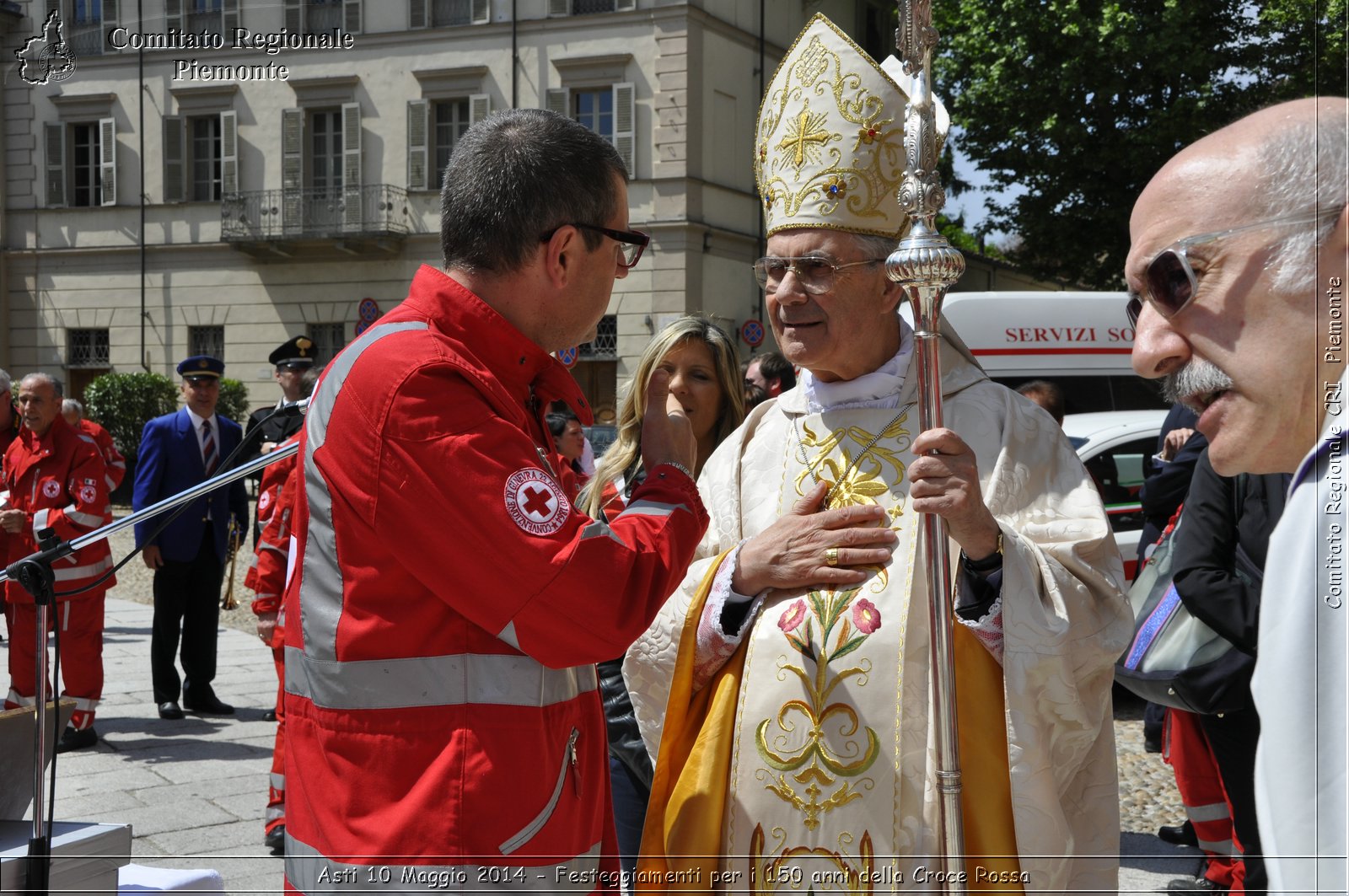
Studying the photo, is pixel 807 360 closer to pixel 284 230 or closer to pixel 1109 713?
pixel 1109 713

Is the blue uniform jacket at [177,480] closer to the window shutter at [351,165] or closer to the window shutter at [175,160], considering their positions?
the window shutter at [351,165]

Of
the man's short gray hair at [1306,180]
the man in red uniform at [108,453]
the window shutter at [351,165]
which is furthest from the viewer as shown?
the window shutter at [351,165]

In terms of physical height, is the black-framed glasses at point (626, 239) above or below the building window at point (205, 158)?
below

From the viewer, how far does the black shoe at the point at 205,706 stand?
7.52 m

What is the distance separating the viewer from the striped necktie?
25.8 feet

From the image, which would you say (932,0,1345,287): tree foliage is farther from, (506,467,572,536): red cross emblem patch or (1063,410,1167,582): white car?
(506,467,572,536): red cross emblem patch

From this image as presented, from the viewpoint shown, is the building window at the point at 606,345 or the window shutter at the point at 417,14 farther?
the building window at the point at 606,345

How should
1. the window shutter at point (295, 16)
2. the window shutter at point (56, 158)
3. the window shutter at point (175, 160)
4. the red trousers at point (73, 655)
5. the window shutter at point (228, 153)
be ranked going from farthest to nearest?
the window shutter at point (228, 153), the window shutter at point (175, 160), the window shutter at point (56, 158), the window shutter at point (295, 16), the red trousers at point (73, 655)

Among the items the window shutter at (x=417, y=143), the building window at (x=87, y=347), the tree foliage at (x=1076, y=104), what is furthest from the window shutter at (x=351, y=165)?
the tree foliage at (x=1076, y=104)

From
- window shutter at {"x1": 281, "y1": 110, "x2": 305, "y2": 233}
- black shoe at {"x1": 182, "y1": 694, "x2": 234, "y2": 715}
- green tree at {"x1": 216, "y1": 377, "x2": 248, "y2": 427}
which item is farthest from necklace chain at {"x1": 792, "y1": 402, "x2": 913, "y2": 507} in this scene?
window shutter at {"x1": 281, "y1": 110, "x2": 305, "y2": 233}

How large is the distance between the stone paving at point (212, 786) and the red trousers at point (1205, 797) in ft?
0.80

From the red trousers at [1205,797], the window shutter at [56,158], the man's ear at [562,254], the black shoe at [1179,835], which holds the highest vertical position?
the window shutter at [56,158]

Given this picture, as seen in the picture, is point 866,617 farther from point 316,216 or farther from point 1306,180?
point 316,216

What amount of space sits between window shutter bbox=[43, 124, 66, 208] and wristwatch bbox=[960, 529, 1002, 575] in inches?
906
